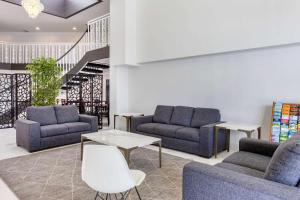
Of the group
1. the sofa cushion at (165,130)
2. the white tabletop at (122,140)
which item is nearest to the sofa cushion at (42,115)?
the white tabletop at (122,140)

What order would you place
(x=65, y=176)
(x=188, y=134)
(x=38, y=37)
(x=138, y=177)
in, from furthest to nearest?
1. (x=38, y=37)
2. (x=188, y=134)
3. (x=65, y=176)
4. (x=138, y=177)

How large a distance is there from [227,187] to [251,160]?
1045 mm

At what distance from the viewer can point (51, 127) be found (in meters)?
4.61

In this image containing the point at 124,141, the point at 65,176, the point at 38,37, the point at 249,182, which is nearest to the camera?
the point at 249,182

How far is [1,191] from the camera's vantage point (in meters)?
2.62

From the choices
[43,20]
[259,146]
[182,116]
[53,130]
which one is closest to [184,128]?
[182,116]

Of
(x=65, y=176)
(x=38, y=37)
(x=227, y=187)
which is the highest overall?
(x=38, y=37)

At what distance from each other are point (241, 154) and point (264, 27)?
102 inches

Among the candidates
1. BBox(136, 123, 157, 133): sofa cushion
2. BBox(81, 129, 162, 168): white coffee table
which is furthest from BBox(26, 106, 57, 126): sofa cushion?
BBox(136, 123, 157, 133): sofa cushion

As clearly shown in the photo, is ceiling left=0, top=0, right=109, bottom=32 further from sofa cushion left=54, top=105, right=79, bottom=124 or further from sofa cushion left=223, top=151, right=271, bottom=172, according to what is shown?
sofa cushion left=223, top=151, right=271, bottom=172

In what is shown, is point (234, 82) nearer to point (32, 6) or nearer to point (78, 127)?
point (78, 127)

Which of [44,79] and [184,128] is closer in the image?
[184,128]

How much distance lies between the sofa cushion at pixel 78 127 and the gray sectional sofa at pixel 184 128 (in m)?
1.13

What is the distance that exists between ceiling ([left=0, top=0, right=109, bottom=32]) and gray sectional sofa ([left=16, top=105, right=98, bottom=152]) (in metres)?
4.61
